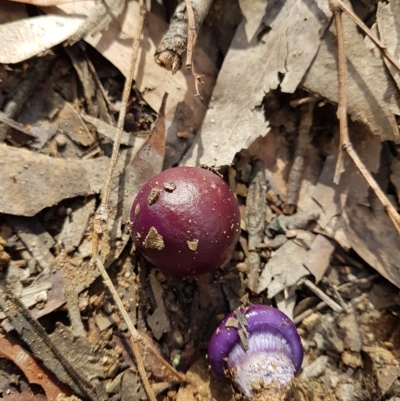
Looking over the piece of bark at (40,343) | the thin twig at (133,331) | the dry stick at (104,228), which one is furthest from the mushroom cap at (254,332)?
the piece of bark at (40,343)

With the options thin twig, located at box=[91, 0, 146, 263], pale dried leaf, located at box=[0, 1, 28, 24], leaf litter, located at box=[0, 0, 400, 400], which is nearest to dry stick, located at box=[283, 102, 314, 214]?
leaf litter, located at box=[0, 0, 400, 400]

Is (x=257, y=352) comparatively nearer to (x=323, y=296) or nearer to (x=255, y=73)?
(x=323, y=296)

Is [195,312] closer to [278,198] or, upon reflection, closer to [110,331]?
[110,331]

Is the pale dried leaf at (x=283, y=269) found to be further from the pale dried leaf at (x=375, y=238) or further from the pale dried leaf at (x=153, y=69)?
the pale dried leaf at (x=153, y=69)

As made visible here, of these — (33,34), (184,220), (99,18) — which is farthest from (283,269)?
(33,34)

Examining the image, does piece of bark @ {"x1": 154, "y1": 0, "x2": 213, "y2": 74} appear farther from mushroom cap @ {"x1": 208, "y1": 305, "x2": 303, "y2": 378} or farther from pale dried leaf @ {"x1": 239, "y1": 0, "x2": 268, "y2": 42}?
mushroom cap @ {"x1": 208, "y1": 305, "x2": 303, "y2": 378}

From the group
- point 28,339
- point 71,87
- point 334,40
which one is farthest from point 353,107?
point 28,339
